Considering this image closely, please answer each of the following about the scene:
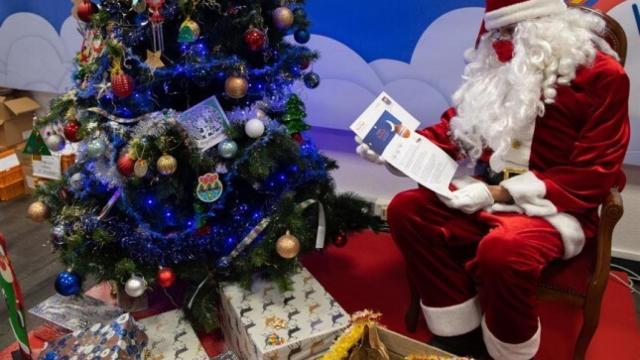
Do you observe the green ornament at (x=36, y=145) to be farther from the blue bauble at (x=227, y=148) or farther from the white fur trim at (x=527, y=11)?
the white fur trim at (x=527, y=11)

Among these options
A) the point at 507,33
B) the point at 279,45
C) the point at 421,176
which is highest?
the point at 507,33

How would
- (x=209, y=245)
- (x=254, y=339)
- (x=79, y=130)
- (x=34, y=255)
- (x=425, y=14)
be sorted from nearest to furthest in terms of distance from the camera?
(x=254, y=339) < (x=79, y=130) < (x=209, y=245) < (x=425, y=14) < (x=34, y=255)

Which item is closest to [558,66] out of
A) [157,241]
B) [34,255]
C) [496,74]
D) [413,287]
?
[496,74]

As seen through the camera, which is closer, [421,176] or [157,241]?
[421,176]

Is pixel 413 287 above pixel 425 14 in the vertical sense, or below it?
below

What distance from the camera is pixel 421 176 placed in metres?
1.95

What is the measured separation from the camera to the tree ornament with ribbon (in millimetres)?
1877

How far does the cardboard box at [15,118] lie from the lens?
12.2 feet

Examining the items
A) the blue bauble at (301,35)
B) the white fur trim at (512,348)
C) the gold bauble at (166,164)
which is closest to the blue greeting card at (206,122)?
the gold bauble at (166,164)

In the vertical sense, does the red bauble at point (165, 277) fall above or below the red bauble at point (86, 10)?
below

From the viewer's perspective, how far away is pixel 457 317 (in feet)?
6.44

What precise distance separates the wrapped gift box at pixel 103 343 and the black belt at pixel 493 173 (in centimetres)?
142

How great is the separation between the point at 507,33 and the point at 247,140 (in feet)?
3.39

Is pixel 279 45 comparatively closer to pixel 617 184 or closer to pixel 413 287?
pixel 413 287
